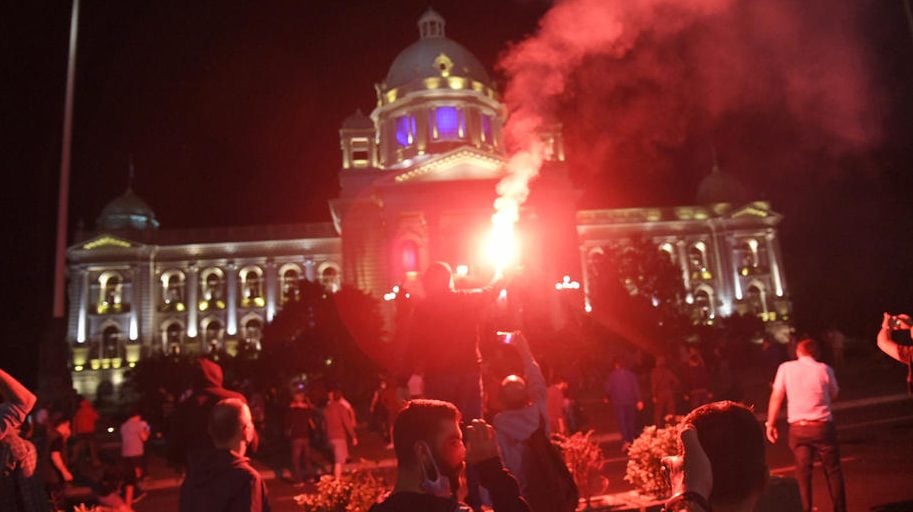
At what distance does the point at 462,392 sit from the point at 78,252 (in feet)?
183

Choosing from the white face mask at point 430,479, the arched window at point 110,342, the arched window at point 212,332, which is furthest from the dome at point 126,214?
the white face mask at point 430,479

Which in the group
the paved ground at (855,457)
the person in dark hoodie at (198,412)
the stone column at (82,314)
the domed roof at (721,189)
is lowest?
the paved ground at (855,457)

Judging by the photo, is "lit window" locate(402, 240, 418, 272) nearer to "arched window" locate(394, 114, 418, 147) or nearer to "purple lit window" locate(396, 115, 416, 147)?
"arched window" locate(394, 114, 418, 147)

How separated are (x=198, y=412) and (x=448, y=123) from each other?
164ft

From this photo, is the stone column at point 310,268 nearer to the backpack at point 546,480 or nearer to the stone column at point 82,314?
the stone column at point 82,314

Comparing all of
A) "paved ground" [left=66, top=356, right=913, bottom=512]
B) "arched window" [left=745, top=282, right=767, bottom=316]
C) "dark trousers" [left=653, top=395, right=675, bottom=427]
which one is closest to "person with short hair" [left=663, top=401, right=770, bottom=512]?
"paved ground" [left=66, top=356, right=913, bottom=512]

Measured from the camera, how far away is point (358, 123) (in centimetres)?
5294

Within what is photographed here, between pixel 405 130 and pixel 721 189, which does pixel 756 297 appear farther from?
pixel 405 130

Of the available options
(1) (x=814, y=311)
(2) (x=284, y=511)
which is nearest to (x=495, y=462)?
(2) (x=284, y=511)

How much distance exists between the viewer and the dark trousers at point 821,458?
6.71m

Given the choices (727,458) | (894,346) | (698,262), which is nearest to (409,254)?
(698,262)

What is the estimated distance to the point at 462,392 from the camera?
5527 mm

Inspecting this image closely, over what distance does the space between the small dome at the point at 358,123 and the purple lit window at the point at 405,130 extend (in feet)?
8.04

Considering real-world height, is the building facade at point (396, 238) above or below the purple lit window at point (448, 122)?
below
